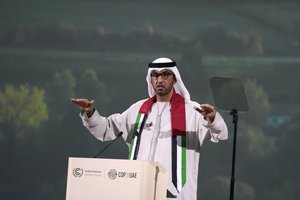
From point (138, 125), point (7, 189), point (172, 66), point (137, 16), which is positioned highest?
point (137, 16)

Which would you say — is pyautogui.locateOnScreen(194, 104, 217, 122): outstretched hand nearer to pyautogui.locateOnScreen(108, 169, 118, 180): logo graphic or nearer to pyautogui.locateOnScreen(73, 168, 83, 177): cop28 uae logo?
pyautogui.locateOnScreen(108, 169, 118, 180): logo graphic

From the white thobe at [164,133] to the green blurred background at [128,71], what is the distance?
1.89 m

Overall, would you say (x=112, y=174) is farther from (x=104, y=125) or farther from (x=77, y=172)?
(x=104, y=125)

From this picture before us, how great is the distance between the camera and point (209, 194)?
6.66m

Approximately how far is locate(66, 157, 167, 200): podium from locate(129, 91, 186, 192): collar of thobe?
577mm

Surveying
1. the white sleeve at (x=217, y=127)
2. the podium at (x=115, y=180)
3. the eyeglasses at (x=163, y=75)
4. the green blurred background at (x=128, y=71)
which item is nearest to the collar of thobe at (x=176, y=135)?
the eyeglasses at (x=163, y=75)

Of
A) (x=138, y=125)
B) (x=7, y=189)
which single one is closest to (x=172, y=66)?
(x=138, y=125)

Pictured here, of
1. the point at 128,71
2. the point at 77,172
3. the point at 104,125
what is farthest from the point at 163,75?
the point at 128,71

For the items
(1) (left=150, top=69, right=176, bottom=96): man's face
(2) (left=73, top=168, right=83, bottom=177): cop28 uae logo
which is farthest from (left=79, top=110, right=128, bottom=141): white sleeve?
(2) (left=73, top=168, right=83, bottom=177): cop28 uae logo

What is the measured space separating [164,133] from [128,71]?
2.19 m

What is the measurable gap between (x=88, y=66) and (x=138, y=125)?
6.98 feet

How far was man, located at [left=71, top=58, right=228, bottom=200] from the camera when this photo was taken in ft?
14.8

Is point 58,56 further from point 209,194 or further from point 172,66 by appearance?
point 172,66

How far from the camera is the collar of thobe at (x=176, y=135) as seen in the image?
4.55m
